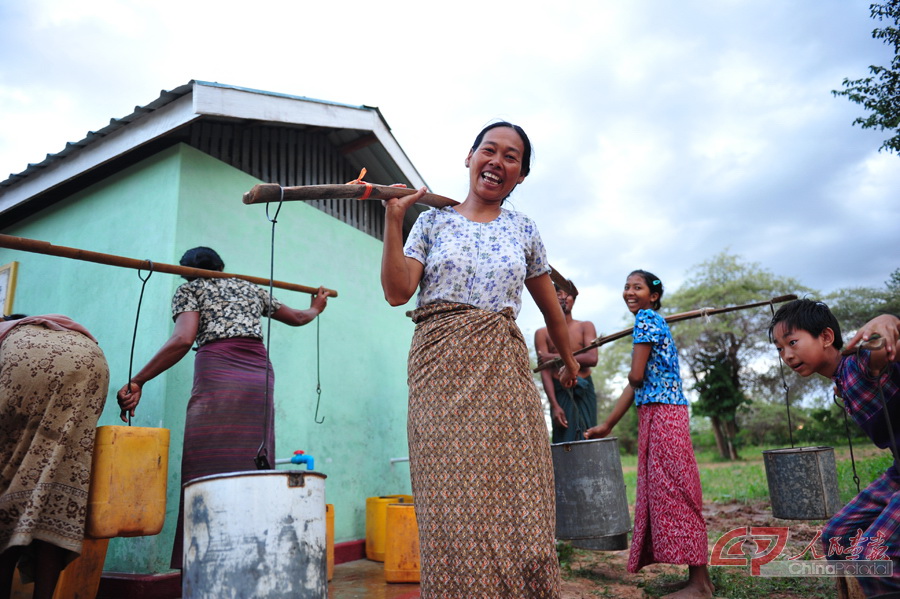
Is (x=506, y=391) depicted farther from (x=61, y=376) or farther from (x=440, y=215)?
(x=61, y=376)

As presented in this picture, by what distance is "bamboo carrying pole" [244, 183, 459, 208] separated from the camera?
2.09 meters

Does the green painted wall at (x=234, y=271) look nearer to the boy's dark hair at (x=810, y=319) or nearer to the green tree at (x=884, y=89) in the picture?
the boy's dark hair at (x=810, y=319)

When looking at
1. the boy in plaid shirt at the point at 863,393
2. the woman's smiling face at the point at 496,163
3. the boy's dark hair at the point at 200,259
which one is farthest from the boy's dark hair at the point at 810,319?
the boy's dark hair at the point at 200,259

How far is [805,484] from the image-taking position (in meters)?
4.21

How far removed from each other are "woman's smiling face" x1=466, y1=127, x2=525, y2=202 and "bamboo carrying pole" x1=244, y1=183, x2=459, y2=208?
0.66ft

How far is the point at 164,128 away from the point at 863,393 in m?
4.39

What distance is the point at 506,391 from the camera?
2107 mm

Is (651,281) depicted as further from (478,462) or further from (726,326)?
(726,326)

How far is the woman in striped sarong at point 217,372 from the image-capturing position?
348cm

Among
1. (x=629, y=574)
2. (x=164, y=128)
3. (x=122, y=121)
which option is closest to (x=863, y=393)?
(x=629, y=574)

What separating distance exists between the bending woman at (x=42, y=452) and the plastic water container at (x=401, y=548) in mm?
2156

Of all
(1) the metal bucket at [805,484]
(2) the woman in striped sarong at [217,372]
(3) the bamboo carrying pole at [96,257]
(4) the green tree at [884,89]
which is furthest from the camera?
(4) the green tree at [884,89]

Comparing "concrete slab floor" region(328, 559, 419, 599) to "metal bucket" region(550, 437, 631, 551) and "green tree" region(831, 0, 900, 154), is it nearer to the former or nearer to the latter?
"metal bucket" region(550, 437, 631, 551)

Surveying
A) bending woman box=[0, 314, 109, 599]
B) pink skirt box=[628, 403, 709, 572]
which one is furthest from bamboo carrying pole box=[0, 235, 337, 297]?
pink skirt box=[628, 403, 709, 572]
